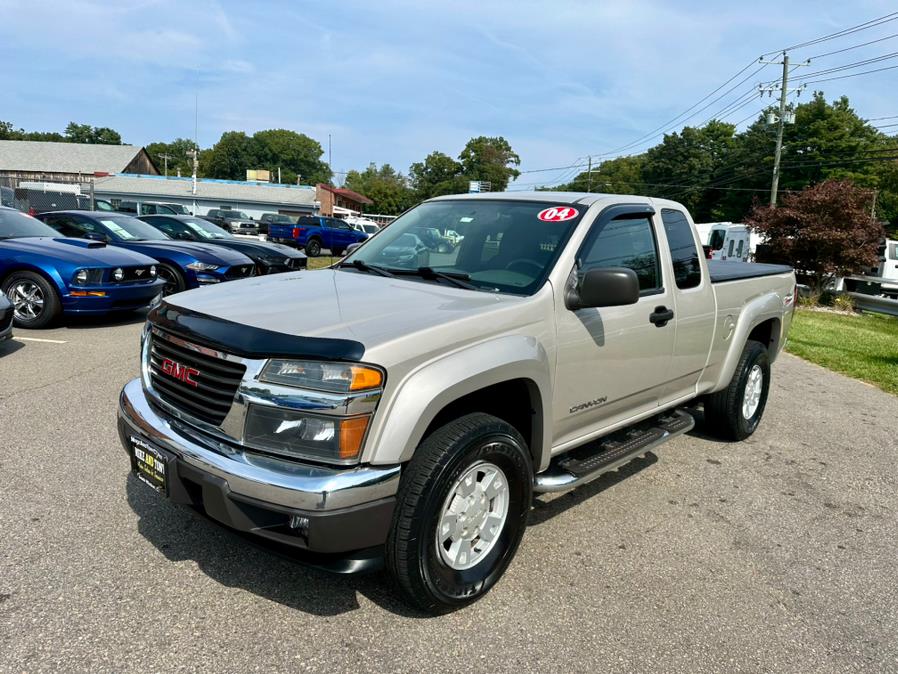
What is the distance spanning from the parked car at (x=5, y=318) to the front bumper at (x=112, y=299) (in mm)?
1390

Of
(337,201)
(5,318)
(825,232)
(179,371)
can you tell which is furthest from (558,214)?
(337,201)

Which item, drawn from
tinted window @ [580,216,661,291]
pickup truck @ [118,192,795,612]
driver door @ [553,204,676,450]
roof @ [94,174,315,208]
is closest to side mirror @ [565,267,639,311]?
pickup truck @ [118,192,795,612]

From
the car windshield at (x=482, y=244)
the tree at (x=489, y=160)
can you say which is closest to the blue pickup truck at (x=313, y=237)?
the car windshield at (x=482, y=244)

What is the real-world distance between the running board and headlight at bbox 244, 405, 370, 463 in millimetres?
1175

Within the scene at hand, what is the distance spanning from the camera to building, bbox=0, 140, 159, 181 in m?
60.5

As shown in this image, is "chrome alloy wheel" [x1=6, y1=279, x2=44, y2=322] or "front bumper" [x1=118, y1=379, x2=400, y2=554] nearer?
"front bumper" [x1=118, y1=379, x2=400, y2=554]

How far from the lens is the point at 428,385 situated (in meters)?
2.60

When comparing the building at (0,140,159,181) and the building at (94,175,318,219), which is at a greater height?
the building at (0,140,159,181)

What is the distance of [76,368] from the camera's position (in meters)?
6.48

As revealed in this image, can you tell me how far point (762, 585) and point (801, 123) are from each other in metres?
67.1

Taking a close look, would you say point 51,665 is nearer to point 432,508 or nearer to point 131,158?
point 432,508

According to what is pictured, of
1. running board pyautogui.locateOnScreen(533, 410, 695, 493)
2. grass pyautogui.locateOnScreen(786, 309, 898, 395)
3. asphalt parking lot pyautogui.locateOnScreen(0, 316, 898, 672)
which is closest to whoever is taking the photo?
asphalt parking lot pyautogui.locateOnScreen(0, 316, 898, 672)

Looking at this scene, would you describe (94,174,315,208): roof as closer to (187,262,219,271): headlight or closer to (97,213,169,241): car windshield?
(97,213,169,241): car windshield

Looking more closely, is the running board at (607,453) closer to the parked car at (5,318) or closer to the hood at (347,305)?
the hood at (347,305)
